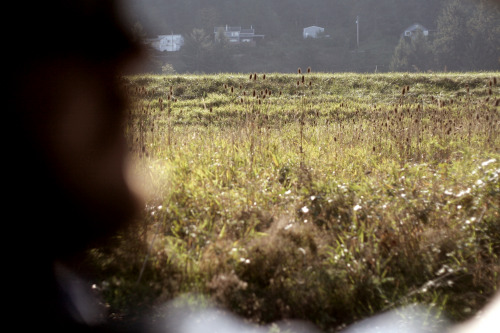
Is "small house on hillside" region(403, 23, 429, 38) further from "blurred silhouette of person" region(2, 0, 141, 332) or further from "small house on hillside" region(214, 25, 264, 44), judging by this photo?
"blurred silhouette of person" region(2, 0, 141, 332)

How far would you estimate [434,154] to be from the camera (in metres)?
6.20

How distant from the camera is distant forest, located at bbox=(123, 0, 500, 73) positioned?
4678 centimetres

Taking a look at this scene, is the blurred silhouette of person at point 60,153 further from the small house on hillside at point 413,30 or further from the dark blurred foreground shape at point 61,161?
the small house on hillside at point 413,30

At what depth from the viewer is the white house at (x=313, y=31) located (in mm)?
59375

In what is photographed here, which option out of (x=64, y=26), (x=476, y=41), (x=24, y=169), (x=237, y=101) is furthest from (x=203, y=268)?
(x=476, y=41)

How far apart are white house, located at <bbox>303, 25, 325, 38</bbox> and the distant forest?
0.83m

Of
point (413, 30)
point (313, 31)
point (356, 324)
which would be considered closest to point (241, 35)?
point (313, 31)

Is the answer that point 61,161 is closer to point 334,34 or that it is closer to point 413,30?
point 413,30

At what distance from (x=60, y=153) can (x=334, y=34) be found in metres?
59.9

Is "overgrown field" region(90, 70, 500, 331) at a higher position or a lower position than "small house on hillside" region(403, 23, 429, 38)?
lower

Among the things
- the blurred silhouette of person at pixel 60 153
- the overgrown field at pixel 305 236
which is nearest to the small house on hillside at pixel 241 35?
the overgrown field at pixel 305 236

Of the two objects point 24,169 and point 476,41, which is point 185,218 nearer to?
point 24,169

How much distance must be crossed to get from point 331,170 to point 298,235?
1836 mm

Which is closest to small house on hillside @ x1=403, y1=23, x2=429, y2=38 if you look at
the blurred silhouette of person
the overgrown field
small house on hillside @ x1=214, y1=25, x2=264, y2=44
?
small house on hillside @ x1=214, y1=25, x2=264, y2=44
